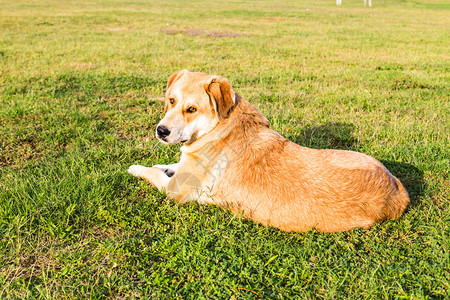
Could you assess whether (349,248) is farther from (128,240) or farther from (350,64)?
(350,64)

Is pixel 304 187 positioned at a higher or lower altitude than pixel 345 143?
higher

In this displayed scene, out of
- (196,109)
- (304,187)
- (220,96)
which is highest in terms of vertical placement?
(220,96)

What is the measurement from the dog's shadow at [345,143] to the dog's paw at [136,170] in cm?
301

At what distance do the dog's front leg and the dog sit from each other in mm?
20

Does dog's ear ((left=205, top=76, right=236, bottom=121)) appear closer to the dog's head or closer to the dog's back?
the dog's head

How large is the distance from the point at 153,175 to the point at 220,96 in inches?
62.5

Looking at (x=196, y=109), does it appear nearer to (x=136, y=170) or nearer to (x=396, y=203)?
(x=136, y=170)

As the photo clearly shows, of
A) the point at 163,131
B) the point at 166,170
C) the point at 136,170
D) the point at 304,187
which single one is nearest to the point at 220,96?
the point at 163,131

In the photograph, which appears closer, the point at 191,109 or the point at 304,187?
the point at 304,187

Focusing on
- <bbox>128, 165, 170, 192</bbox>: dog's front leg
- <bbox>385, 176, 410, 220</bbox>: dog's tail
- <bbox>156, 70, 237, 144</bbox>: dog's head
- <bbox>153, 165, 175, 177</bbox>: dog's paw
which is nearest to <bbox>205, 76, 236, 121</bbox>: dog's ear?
<bbox>156, 70, 237, 144</bbox>: dog's head

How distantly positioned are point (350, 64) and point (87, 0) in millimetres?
49148

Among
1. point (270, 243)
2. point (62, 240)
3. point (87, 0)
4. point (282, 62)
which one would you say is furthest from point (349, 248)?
point (87, 0)

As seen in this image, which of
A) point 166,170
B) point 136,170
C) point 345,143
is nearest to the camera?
point 136,170

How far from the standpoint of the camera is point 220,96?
13.9ft
